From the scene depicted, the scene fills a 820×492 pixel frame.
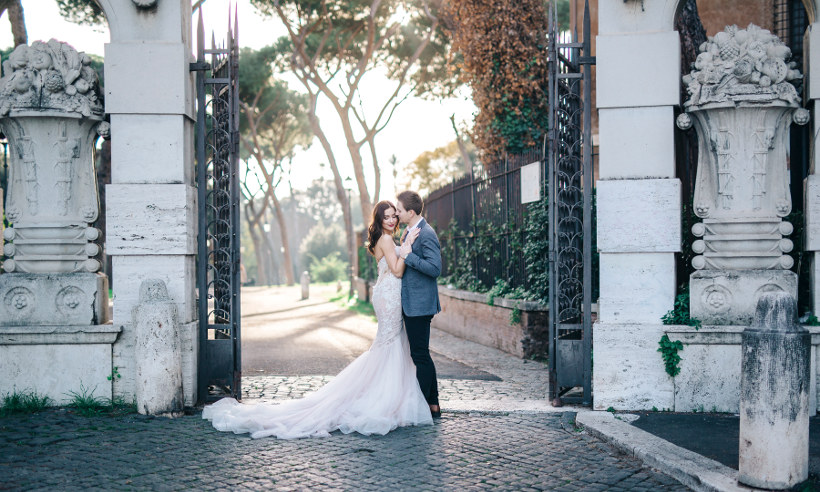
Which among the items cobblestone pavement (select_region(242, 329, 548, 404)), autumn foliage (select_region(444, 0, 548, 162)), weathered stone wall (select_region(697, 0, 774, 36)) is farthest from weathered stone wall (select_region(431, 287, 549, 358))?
weathered stone wall (select_region(697, 0, 774, 36))

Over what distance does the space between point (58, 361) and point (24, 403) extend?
442 millimetres

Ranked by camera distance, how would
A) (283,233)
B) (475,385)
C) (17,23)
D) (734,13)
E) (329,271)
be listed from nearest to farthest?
1. (475,385)
2. (734,13)
3. (17,23)
4. (283,233)
5. (329,271)

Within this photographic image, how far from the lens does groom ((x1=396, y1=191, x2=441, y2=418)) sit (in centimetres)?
634

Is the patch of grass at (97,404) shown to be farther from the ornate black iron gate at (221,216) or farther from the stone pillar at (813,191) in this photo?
the stone pillar at (813,191)

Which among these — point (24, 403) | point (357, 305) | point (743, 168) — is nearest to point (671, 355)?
point (743, 168)

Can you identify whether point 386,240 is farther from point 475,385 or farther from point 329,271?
point 329,271

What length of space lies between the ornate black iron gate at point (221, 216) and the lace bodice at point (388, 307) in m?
1.38

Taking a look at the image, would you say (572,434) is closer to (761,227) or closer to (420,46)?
(761,227)

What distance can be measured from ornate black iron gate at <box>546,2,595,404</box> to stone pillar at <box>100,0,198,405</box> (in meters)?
3.26

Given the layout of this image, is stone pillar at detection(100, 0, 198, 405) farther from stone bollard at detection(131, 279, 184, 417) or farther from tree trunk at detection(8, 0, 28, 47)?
tree trunk at detection(8, 0, 28, 47)

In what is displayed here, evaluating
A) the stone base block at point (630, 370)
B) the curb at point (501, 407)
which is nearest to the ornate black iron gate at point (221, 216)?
the curb at point (501, 407)

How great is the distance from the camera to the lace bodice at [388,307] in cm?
650

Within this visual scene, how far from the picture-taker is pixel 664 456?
4.79 metres

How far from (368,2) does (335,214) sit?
7551cm
